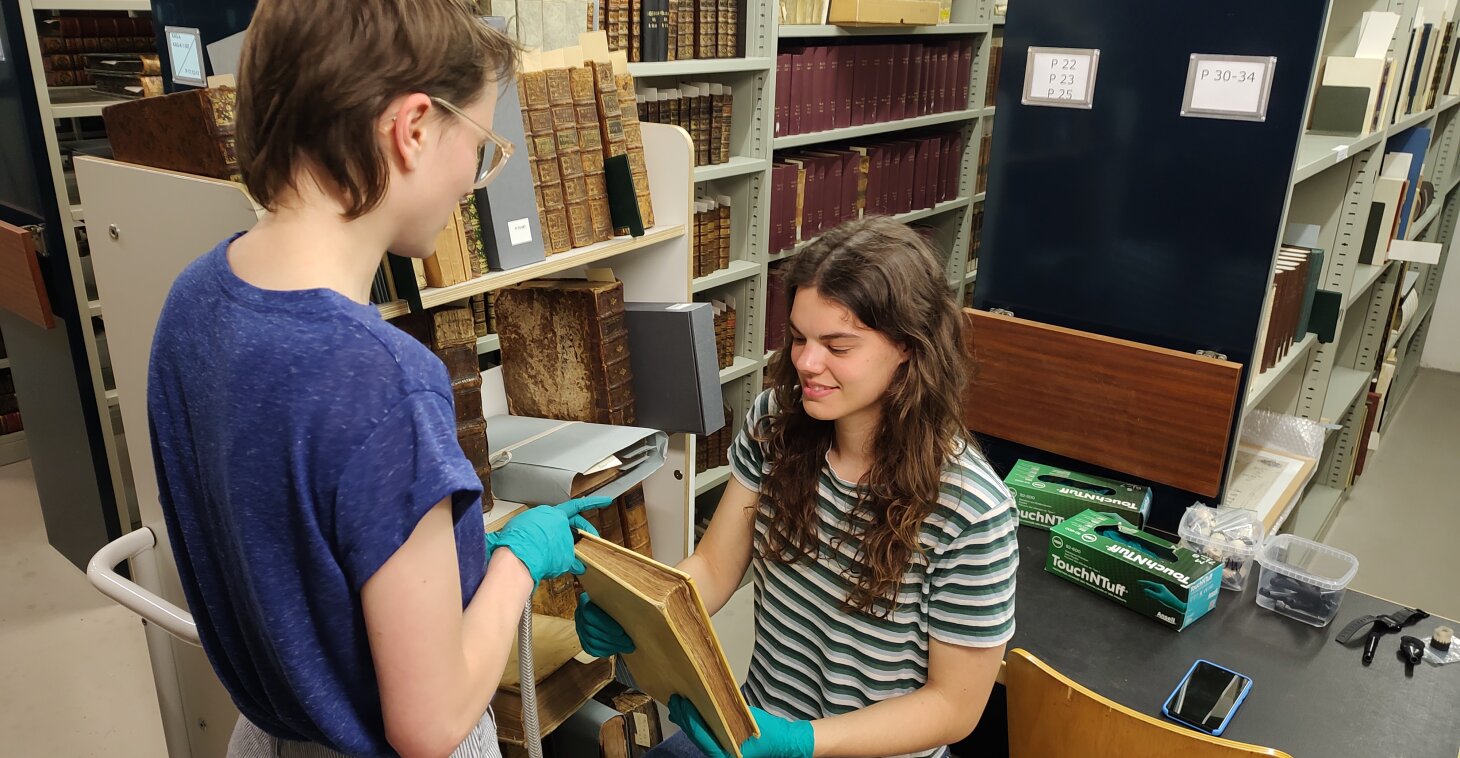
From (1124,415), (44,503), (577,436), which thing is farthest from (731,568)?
(44,503)

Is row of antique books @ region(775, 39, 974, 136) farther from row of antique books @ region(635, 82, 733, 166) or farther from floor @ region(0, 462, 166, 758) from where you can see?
floor @ region(0, 462, 166, 758)

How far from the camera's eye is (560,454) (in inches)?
64.5

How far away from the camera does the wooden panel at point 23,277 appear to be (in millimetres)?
2656

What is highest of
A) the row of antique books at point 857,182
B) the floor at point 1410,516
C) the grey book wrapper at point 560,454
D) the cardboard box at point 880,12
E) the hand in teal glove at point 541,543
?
the cardboard box at point 880,12

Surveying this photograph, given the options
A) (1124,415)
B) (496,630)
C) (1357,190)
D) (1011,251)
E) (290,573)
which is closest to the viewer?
(290,573)

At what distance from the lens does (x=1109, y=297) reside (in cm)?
212

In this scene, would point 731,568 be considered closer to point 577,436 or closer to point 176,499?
point 577,436

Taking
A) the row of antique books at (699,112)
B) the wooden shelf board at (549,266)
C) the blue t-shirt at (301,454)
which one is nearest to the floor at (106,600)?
the wooden shelf board at (549,266)

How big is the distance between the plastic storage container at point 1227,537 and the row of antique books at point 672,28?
1731mm

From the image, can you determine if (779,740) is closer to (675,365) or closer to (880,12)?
(675,365)

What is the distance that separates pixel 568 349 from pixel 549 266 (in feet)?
0.76

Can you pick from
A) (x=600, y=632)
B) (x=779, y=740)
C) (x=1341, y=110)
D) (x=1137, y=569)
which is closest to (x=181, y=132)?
(x=600, y=632)

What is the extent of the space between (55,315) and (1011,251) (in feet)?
8.56

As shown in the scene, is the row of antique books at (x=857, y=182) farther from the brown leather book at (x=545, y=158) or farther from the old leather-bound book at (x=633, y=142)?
the brown leather book at (x=545, y=158)
